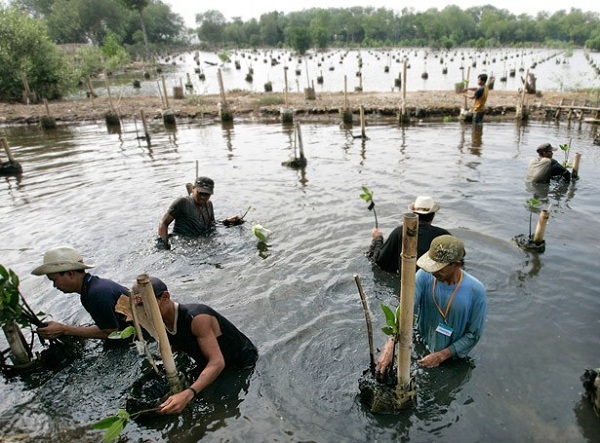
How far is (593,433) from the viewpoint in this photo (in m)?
3.76

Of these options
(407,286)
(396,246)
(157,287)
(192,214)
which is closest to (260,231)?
(192,214)

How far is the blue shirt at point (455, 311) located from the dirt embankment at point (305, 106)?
18.6m

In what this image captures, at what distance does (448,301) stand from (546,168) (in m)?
8.43

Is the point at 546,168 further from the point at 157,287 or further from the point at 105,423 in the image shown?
the point at 105,423

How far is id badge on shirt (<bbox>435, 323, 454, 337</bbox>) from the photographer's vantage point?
402cm

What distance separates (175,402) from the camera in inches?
138

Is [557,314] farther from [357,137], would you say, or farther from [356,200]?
[357,137]

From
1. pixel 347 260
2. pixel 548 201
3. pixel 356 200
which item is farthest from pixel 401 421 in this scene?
pixel 548 201

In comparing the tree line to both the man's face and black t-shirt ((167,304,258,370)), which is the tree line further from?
black t-shirt ((167,304,258,370))

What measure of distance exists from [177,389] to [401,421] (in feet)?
7.07

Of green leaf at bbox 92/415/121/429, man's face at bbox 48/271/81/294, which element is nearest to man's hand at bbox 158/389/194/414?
green leaf at bbox 92/415/121/429

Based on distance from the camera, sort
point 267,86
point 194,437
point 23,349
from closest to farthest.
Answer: point 194,437 → point 23,349 → point 267,86

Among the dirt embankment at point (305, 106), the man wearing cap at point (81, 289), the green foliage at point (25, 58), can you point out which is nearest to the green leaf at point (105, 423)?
the man wearing cap at point (81, 289)

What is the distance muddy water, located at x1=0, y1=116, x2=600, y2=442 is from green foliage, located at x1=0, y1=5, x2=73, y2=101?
63.6ft
